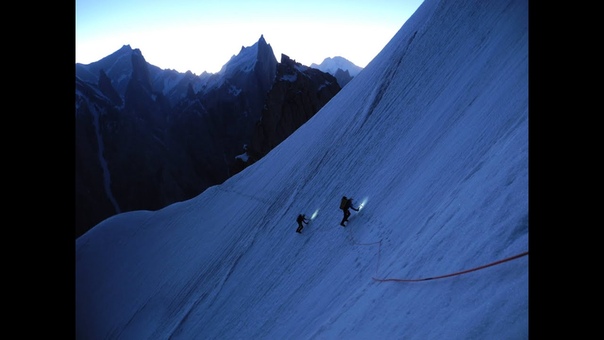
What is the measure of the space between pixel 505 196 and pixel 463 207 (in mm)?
812

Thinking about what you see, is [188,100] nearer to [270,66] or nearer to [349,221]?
[270,66]

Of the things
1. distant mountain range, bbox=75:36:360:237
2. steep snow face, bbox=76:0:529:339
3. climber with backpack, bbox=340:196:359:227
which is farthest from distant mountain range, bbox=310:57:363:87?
climber with backpack, bbox=340:196:359:227

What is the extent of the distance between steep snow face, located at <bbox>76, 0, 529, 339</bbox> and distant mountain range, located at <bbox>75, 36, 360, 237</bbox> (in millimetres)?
45234

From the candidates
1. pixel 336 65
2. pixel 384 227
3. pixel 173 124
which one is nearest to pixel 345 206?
pixel 384 227

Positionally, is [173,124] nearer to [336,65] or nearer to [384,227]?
[384,227]

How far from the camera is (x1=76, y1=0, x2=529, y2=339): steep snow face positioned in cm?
313

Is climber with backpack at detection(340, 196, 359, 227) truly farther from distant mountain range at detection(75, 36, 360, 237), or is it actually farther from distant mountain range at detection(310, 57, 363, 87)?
distant mountain range at detection(310, 57, 363, 87)

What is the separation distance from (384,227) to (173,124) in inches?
3346

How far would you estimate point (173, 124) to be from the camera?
83000 mm

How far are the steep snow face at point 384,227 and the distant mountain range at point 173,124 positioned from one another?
4523cm

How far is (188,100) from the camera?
287ft

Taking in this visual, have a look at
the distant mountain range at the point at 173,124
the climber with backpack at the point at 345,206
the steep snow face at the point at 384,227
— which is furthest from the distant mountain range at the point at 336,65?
the climber with backpack at the point at 345,206

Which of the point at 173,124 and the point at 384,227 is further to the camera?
the point at 173,124

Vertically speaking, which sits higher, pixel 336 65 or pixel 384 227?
pixel 336 65
